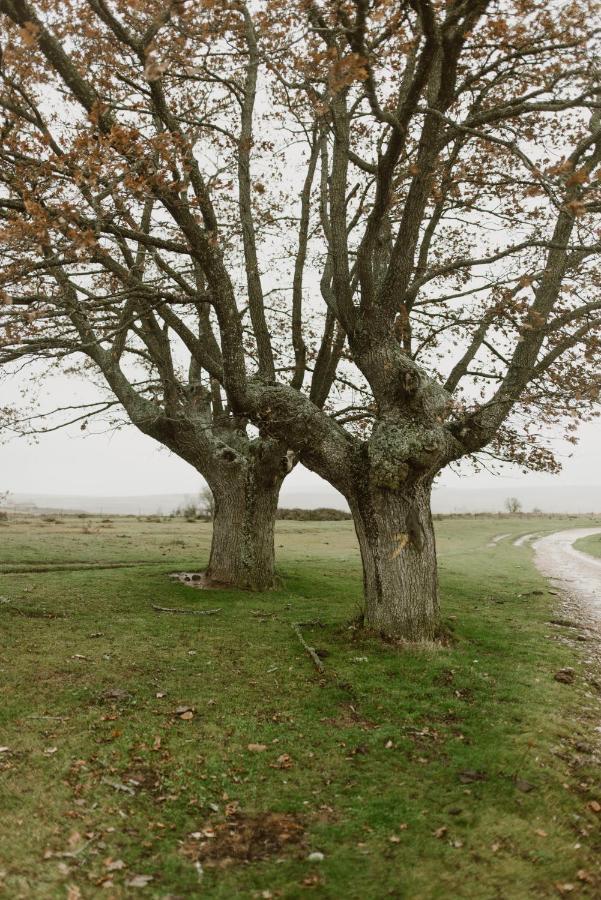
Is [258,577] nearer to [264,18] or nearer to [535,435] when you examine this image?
[535,435]

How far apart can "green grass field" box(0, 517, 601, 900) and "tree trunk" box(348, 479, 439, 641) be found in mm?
547

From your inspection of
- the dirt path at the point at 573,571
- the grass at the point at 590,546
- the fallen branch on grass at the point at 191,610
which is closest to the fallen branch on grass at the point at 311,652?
the fallen branch on grass at the point at 191,610

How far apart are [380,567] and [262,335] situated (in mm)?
7530

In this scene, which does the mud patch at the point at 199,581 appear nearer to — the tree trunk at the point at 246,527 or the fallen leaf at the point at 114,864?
the tree trunk at the point at 246,527

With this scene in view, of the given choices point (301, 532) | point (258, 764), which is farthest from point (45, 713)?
point (301, 532)

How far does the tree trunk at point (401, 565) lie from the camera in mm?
11922

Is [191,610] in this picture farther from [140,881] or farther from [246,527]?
[140,881]

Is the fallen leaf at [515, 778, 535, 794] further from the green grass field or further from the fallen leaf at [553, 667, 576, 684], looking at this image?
the fallen leaf at [553, 667, 576, 684]

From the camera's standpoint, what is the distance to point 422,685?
997 centimetres

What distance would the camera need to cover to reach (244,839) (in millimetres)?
6051

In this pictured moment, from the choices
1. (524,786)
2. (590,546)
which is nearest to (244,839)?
(524,786)

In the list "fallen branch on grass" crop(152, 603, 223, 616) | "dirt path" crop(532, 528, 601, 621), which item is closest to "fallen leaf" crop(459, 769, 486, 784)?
"fallen branch on grass" crop(152, 603, 223, 616)

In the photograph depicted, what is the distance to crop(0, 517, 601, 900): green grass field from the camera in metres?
5.59

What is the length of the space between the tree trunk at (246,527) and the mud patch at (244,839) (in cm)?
1224
